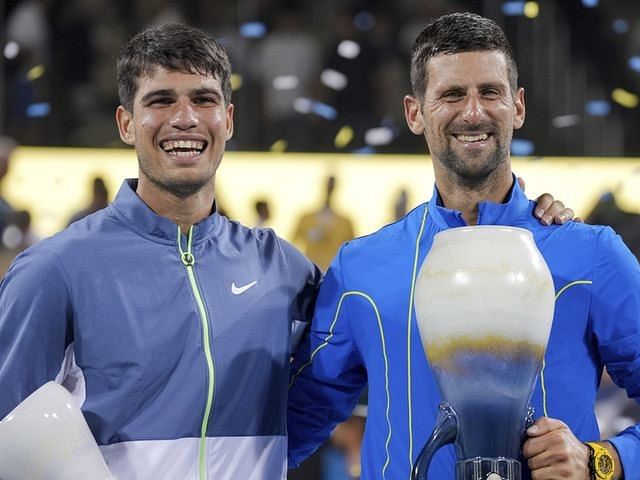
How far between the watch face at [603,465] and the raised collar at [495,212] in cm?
45

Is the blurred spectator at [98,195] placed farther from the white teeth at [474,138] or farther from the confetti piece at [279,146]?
the white teeth at [474,138]

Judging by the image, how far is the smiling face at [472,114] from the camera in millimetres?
1998

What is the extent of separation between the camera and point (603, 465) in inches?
70.6

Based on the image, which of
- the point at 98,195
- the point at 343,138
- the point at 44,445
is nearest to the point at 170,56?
the point at 44,445

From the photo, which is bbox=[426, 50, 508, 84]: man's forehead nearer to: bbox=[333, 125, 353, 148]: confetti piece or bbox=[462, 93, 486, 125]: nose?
bbox=[462, 93, 486, 125]: nose

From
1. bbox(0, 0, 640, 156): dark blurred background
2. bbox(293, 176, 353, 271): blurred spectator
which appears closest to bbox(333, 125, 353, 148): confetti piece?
bbox(0, 0, 640, 156): dark blurred background

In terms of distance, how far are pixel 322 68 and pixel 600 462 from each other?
14.3 feet

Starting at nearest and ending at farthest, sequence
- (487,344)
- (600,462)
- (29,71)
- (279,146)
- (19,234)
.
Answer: (487,344) → (600,462) → (19,234) → (29,71) → (279,146)

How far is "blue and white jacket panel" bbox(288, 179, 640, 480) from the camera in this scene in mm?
1941

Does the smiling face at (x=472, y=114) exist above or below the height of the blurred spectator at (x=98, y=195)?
above

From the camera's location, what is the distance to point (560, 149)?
228 inches

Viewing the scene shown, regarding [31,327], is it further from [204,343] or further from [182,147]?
[182,147]

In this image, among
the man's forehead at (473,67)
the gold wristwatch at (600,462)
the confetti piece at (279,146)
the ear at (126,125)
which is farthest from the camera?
the confetti piece at (279,146)

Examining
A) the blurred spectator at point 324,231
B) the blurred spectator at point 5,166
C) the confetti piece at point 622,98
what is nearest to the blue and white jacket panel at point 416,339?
the blurred spectator at point 324,231
